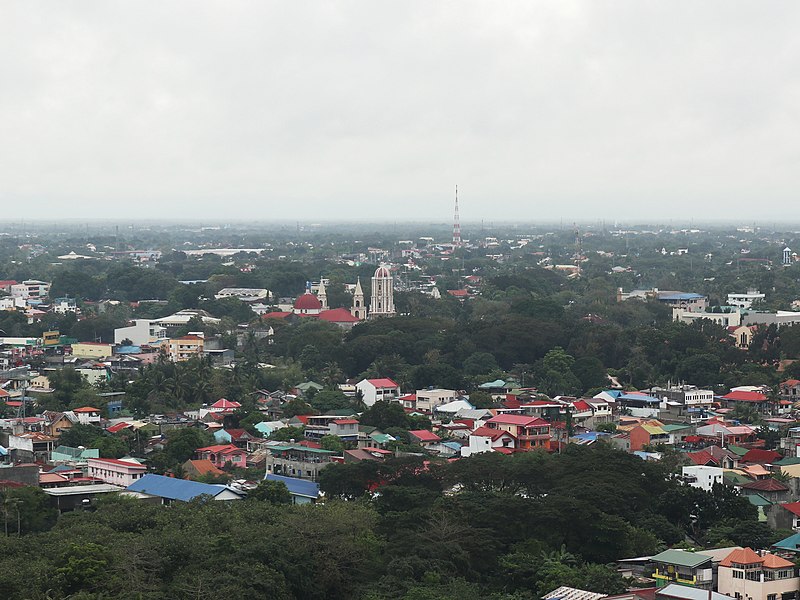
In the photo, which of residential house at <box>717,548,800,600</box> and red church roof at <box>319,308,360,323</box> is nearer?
residential house at <box>717,548,800,600</box>

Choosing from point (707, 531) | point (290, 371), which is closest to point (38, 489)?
point (707, 531)

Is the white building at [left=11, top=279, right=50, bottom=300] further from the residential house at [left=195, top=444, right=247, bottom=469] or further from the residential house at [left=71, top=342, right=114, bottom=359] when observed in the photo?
the residential house at [left=195, top=444, right=247, bottom=469]

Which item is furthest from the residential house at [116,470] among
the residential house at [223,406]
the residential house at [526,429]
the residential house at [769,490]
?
the residential house at [769,490]

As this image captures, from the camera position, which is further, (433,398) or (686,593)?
(433,398)

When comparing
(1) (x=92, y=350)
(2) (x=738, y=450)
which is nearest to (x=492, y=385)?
(2) (x=738, y=450)

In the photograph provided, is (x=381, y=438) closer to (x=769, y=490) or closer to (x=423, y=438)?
(x=423, y=438)

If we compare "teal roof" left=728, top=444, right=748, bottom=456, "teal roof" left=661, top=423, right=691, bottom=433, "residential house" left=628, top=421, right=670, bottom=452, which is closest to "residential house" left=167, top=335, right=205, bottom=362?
"teal roof" left=661, top=423, right=691, bottom=433
